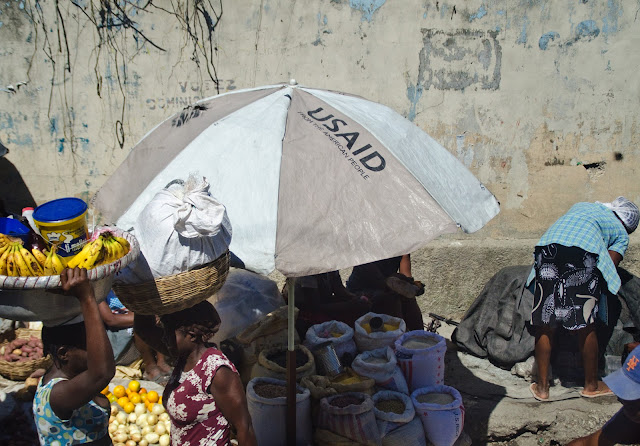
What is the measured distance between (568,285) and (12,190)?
17.8ft

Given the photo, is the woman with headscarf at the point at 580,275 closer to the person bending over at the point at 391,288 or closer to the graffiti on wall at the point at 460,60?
the person bending over at the point at 391,288

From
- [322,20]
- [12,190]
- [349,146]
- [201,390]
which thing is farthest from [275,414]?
[12,190]

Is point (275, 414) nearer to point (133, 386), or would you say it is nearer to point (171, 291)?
point (171, 291)

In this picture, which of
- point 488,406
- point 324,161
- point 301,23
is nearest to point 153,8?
point 301,23

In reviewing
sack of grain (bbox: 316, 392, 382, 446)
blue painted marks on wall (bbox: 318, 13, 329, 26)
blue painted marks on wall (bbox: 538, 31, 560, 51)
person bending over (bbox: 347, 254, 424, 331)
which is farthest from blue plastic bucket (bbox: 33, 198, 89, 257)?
blue painted marks on wall (bbox: 538, 31, 560, 51)

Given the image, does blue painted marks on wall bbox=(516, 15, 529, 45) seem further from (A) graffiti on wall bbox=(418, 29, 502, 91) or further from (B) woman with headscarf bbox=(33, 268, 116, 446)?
(B) woman with headscarf bbox=(33, 268, 116, 446)

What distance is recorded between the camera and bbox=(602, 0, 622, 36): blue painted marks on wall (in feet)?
20.3

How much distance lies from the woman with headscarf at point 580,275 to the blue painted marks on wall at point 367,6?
2.81 m

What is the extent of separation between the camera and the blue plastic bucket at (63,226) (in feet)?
7.27

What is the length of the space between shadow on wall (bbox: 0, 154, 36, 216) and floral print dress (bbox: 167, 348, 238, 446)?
14.0 feet

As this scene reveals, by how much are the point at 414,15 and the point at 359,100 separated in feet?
9.93

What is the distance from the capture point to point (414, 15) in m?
6.09

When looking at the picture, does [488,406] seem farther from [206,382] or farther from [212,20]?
[212,20]

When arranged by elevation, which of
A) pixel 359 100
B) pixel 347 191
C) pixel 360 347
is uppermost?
pixel 359 100
